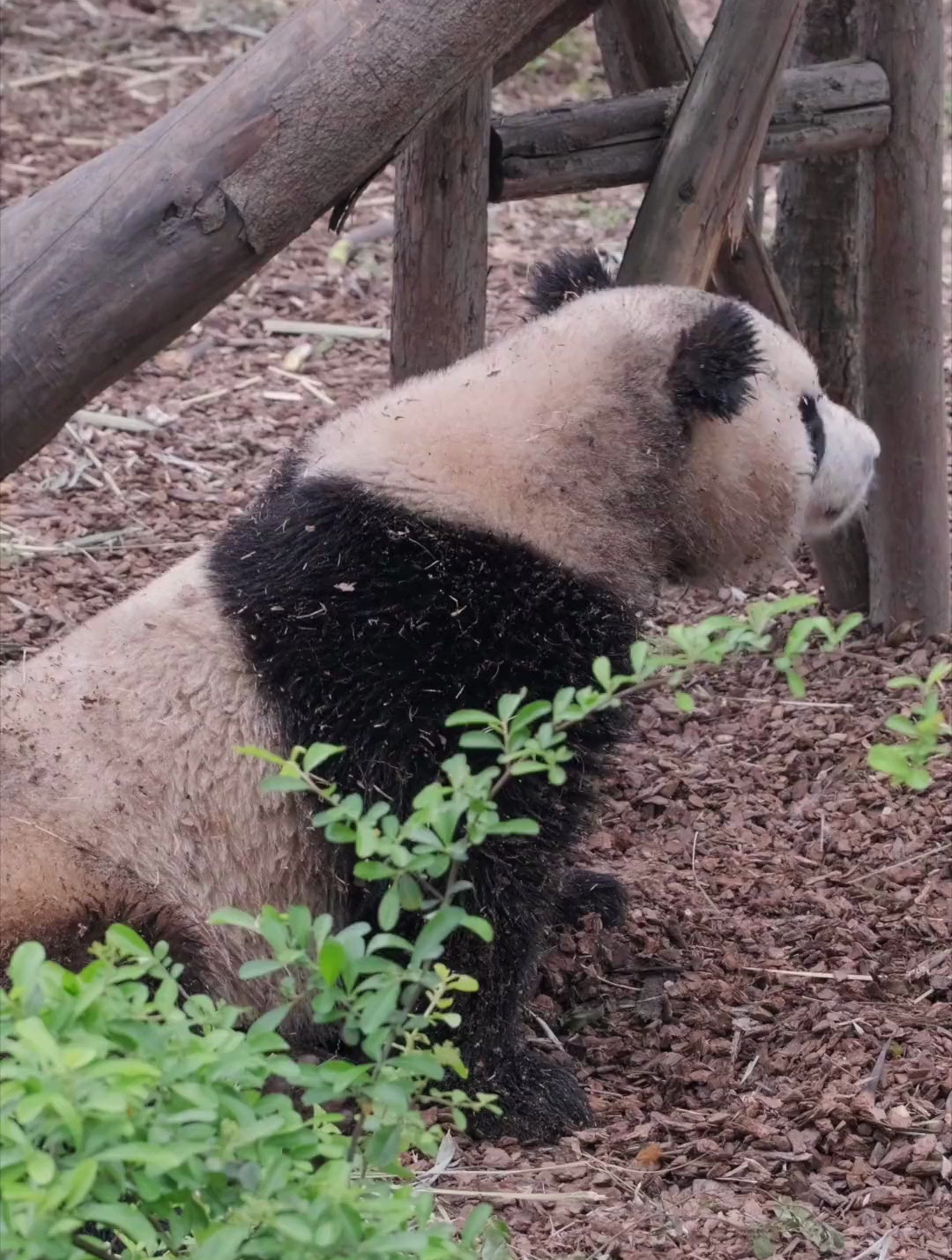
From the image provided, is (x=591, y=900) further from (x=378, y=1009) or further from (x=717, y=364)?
(x=378, y=1009)

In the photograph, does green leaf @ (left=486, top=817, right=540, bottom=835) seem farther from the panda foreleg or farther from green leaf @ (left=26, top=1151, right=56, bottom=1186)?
the panda foreleg

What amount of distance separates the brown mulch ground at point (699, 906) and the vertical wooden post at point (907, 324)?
0.96ft

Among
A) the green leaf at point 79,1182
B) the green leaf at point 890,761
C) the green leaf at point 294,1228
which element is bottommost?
the green leaf at point 294,1228

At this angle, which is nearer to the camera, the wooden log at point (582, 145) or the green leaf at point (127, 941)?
the green leaf at point (127, 941)

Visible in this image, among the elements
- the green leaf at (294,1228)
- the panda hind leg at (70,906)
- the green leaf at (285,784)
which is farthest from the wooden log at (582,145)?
the green leaf at (294,1228)

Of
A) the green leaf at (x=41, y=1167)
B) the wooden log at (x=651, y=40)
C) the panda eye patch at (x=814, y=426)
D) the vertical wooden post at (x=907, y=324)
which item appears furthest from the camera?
the vertical wooden post at (x=907, y=324)

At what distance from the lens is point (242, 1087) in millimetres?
1824

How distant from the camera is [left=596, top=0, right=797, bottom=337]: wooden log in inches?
166

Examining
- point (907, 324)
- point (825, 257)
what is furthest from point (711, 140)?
point (825, 257)

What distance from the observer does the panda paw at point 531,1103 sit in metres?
3.32

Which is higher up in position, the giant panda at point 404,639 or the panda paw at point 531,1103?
the giant panda at point 404,639

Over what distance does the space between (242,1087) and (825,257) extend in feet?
13.3

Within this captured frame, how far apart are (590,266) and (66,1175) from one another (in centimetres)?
277

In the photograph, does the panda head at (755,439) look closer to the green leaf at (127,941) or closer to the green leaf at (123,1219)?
the green leaf at (127,941)
